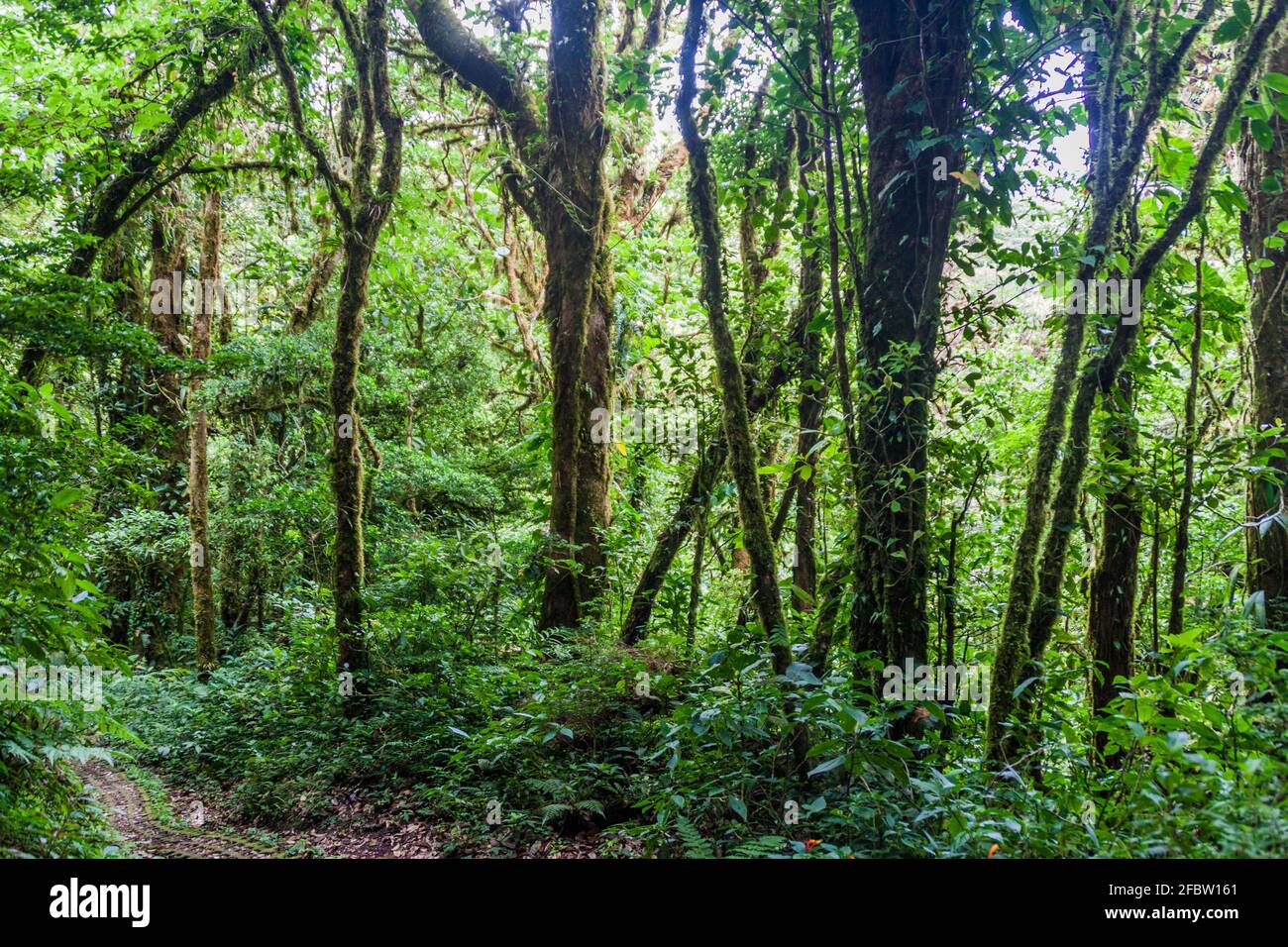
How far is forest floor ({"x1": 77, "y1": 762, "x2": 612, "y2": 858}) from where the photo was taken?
4.80 meters

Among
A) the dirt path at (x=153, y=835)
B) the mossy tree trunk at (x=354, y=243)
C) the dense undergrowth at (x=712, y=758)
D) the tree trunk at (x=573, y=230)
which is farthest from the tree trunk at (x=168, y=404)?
the tree trunk at (x=573, y=230)

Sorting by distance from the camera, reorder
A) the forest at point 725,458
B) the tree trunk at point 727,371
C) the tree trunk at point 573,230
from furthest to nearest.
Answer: the tree trunk at point 573,230 < the tree trunk at point 727,371 < the forest at point 725,458

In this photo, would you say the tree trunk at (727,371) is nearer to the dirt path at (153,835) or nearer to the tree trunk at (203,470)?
the dirt path at (153,835)

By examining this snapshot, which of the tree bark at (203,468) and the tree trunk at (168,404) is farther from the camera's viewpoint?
the tree trunk at (168,404)

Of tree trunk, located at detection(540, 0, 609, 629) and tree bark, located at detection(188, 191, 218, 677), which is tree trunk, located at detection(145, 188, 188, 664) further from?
tree trunk, located at detection(540, 0, 609, 629)

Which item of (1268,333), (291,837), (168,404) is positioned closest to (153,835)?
(291,837)

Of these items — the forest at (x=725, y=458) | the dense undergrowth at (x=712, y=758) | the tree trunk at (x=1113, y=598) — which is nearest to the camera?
the dense undergrowth at (x=712, y=758)

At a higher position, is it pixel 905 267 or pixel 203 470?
pixel 905 267

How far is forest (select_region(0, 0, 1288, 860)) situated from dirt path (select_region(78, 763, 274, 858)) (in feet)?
0.16

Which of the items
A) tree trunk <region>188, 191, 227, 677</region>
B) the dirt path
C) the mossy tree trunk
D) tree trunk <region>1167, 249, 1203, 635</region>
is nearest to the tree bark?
tree trunk <region>188, 191, 227, 677</region>

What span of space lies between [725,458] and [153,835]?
5.44 m

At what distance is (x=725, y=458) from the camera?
23.5ft

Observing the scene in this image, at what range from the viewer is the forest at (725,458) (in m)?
3.83

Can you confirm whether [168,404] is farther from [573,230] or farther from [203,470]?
[573,230]
